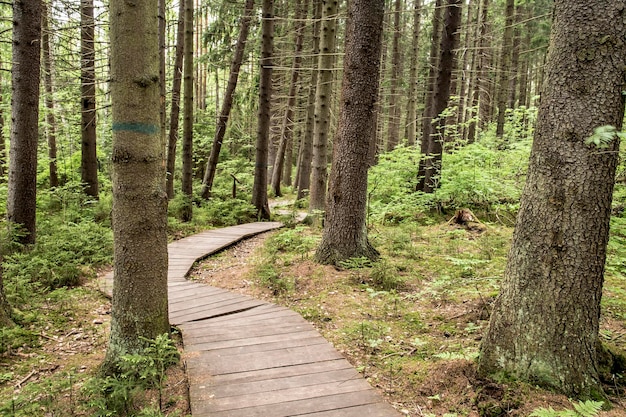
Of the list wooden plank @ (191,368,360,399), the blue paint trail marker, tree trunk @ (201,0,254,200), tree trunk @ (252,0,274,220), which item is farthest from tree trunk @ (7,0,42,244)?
tree trunk @ (201,0,254,200)

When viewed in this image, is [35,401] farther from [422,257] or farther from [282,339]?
[422,257]

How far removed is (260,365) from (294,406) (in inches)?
30.1

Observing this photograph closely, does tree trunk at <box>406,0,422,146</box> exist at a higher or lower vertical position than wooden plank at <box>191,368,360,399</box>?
higher

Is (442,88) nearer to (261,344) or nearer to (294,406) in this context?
(261,344)

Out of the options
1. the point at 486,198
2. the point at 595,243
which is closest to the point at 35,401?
the point at 595,243

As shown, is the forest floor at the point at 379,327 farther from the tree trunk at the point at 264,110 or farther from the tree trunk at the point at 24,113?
the tree trunk at the point at 264,110

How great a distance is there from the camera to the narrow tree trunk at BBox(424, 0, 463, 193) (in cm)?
1090

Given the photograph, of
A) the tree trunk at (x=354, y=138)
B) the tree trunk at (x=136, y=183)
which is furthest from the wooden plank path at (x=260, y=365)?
the tree trunk at (x=354, y=138)

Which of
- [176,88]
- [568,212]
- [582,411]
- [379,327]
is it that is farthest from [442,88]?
[582,411]

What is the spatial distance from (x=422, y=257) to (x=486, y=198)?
135 inches

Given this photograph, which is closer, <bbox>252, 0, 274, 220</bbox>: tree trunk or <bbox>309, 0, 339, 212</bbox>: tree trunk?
<bbox>309, 0, 339, 212</bbox>: tree trunk

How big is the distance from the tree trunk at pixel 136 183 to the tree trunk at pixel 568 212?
3.18 m

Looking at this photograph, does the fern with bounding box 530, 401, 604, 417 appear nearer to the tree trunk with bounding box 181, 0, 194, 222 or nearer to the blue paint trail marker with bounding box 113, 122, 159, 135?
the blue paint trail marker with bounding box 113, 122, 159, 135

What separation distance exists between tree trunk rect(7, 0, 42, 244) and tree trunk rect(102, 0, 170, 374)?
16.8 feet
